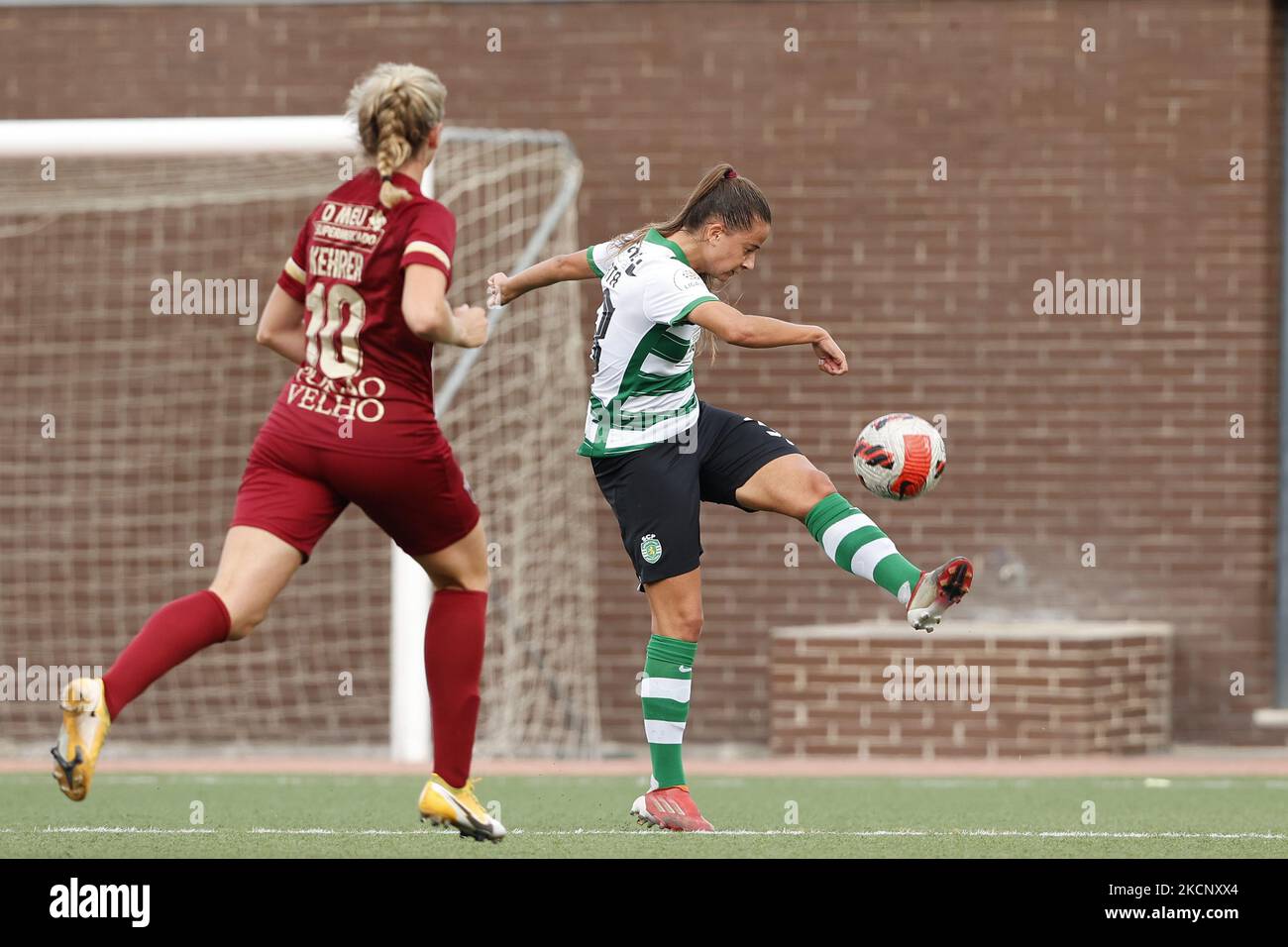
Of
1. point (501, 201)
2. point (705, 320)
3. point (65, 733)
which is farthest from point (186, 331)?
point (65, 733)

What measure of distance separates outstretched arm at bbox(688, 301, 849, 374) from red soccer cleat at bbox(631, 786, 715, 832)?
4.94 ft

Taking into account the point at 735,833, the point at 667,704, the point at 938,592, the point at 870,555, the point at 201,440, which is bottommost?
the point at 735,833

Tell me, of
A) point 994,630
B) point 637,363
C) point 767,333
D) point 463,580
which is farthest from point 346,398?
point 994,630

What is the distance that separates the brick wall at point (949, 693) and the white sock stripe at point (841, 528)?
3950 millimetres

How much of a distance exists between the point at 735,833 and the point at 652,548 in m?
0.96

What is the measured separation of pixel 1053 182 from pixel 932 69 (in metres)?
0.98

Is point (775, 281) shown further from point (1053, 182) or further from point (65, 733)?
point (65, 733)

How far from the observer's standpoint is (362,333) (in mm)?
4930

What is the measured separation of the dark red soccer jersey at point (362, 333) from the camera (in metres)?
4.89

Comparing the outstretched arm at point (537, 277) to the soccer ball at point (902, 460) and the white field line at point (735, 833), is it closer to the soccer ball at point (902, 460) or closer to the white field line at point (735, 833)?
the soccer ball at point (902, 460)

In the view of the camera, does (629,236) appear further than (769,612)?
No

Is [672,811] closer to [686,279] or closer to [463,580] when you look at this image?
[463,580]

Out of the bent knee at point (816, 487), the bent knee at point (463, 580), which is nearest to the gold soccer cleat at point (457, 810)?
the bent knee at point (463, 580)

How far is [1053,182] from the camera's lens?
1141 centimetres
